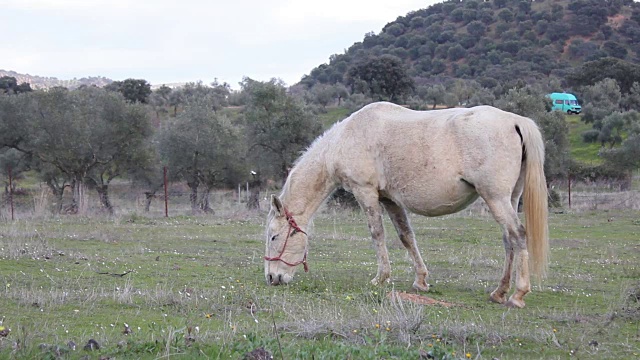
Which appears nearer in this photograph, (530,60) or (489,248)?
(489,248)

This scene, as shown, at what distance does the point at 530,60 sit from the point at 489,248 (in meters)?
108

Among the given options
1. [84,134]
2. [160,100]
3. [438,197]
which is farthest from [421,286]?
[160,100]

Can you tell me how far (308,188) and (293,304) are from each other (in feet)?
10.8

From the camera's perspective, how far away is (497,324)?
310 inches

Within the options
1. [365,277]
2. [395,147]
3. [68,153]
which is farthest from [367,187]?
[68,153]

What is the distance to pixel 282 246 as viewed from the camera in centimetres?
1141

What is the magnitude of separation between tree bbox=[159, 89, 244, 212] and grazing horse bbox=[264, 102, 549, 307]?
28.3 meters

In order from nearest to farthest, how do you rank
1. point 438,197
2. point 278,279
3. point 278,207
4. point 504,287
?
point 504,287 → point 438,197 → point 278,279 → point 278,207

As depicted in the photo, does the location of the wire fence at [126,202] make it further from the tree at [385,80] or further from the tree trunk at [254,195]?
the tree at [385,80]

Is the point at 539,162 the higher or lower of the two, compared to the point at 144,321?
higher

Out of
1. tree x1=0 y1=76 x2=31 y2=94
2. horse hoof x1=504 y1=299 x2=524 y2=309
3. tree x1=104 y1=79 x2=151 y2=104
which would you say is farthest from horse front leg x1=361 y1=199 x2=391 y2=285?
tree x1=0 y1=76 x2=31 y2=94

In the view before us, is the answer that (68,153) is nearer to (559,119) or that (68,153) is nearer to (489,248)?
(489,248)

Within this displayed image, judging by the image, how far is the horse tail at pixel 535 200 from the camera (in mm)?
9547

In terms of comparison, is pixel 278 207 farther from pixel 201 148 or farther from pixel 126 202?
pixel 126 202
